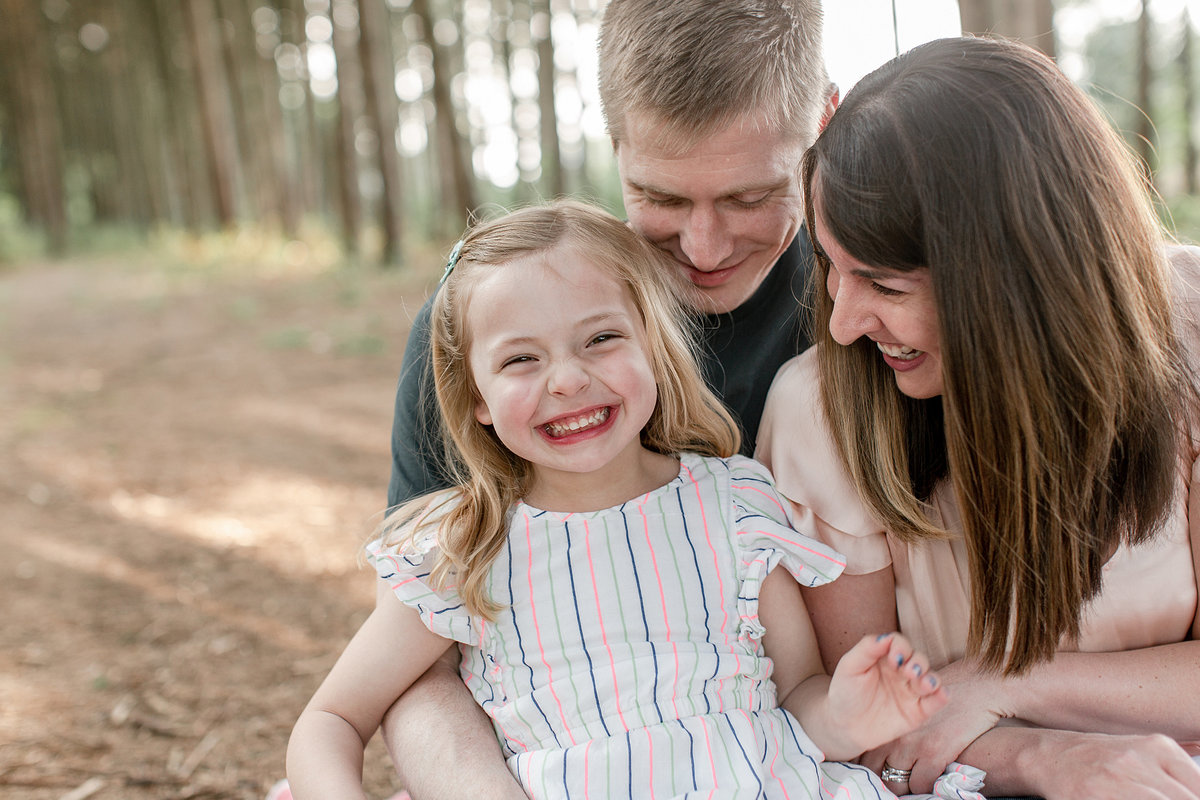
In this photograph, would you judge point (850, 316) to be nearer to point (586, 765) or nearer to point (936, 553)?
point (936, 553)

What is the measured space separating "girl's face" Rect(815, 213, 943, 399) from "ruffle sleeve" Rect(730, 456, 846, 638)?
0.34 metres

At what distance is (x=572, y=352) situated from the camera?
5.99 feet

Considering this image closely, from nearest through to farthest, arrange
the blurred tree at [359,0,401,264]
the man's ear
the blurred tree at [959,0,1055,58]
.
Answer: the man's ear, the blurred tree at [959,0,1055,58], the blurred tree at [359,0,401,264]

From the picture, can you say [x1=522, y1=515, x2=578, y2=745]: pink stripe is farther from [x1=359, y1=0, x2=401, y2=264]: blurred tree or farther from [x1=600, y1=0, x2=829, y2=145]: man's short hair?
[x1=359, y1=0, x2=401, y2=264]: blurred tree

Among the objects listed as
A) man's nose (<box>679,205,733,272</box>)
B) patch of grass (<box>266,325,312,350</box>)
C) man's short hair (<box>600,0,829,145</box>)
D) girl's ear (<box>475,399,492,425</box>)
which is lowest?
patch of grass (<box>266,325,312,350</box>)

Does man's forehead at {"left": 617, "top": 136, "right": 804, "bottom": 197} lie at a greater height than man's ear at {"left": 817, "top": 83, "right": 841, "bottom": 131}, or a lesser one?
lesser

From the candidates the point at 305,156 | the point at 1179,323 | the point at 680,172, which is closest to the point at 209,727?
the point at 680,172

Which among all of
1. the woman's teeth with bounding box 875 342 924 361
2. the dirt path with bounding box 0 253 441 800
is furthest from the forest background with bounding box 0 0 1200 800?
the woman's teeth with bounding box 875 342 924 361

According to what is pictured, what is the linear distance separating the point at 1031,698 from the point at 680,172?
1.24m

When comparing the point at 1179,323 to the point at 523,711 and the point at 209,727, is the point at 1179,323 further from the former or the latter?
the point at 209,727

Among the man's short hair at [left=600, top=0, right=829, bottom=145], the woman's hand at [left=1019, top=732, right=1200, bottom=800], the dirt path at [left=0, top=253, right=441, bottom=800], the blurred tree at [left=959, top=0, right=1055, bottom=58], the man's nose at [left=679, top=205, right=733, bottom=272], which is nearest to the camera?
the woman's hand at [left=1019, top=732, right=1200, bottom=800]

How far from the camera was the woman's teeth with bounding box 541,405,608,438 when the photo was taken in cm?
183

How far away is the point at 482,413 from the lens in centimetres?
200

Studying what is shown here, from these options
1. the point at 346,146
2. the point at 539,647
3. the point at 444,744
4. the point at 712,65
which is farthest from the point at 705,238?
the point at 346,146
